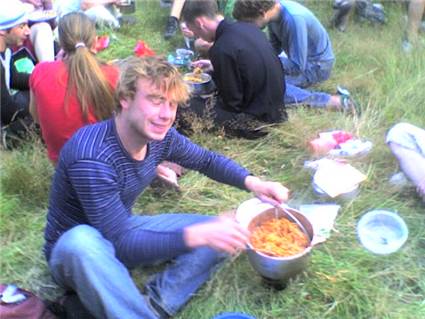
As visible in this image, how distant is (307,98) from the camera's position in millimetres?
4230

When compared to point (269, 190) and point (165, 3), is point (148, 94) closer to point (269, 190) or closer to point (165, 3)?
point (269, 190)

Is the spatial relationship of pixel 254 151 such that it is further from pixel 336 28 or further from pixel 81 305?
pixel 336 28

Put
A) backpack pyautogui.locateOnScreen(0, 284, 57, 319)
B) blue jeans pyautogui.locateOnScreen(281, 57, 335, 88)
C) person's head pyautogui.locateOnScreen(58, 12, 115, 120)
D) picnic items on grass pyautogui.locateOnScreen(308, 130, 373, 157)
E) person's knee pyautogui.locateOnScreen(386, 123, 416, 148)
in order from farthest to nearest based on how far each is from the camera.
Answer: blue jeans pyautogui.locateOnScreen(281, 57, 335, 88)
picnic items on grass pyautogui.locateOnScreen(308, 130, 373, 157)
person's knee pyautogui.locateOnScreen(386, 123, 416, 148)
person's head pyautogui.locateOnScreen(58, 12, 115, 120)
backpack pyautogui.locateOnScreen(0, 284, 57, 319)

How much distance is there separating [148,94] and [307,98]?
230 cm

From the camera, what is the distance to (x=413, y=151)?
3.08 meters

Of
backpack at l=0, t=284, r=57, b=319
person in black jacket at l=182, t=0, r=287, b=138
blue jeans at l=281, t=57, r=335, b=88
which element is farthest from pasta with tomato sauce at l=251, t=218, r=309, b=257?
blue jeans at l=281, t=57, r=335, b=88

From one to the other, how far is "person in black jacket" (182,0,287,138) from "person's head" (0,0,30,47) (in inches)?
46.0

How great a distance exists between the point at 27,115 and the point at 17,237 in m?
1.10

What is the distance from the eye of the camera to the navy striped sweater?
210 centimetres

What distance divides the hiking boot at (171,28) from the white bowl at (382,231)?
11.3ft

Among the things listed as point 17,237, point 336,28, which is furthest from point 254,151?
point 336,28

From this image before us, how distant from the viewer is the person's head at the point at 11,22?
3.76m

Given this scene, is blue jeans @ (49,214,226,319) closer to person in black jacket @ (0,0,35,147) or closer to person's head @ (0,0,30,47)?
person in black jacket @ (0,0,35,147)

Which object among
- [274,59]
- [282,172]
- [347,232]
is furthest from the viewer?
[274,59]
